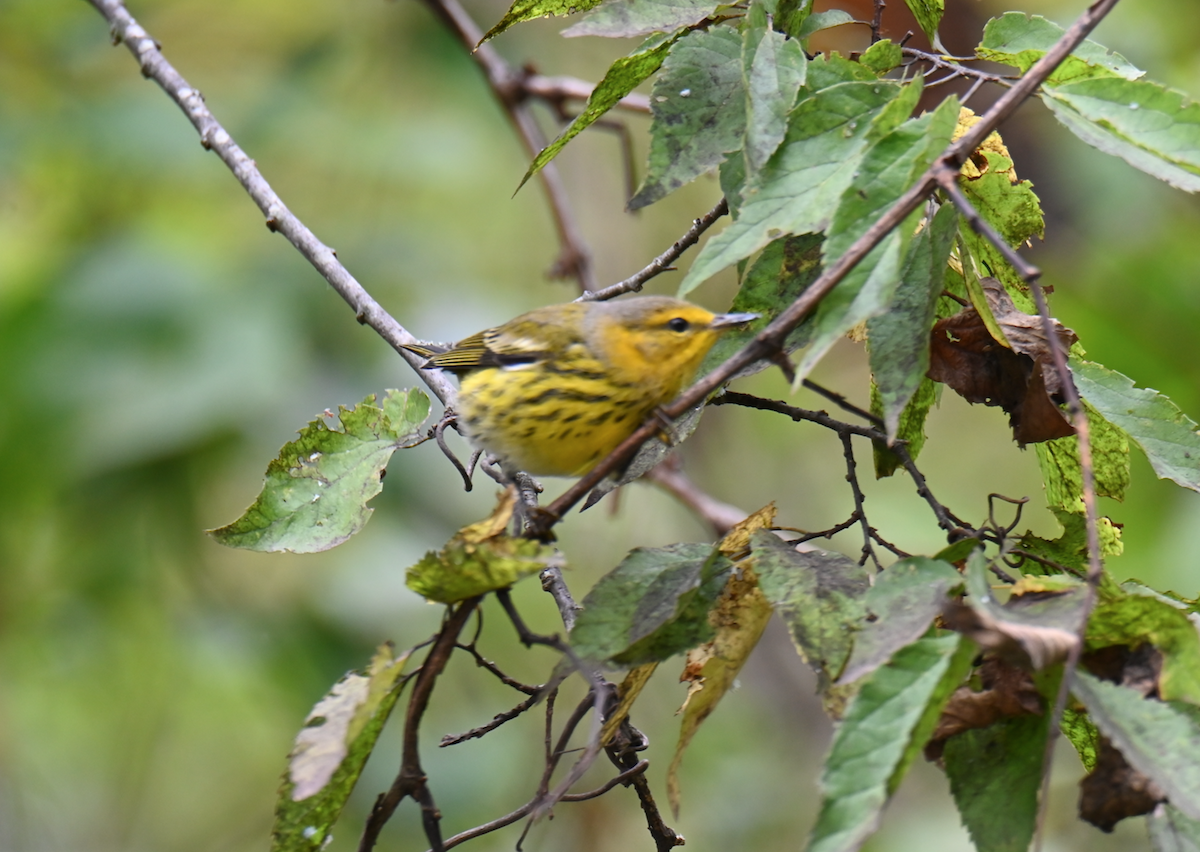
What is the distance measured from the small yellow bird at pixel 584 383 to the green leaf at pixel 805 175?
25.5 inches

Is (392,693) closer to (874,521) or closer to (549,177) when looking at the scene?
(549,177)

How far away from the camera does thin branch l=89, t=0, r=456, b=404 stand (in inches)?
108

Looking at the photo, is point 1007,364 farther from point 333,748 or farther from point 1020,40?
point 333,748

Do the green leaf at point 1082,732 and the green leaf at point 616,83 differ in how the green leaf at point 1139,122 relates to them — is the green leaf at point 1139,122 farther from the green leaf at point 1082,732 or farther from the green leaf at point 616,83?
the green leaf at point 1082,732

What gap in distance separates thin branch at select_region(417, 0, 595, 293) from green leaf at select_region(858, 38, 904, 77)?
199 cm

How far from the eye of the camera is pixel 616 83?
192 cm

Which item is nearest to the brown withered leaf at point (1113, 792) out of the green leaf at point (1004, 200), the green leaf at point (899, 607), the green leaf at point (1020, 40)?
the green leaf at point (899, 607)

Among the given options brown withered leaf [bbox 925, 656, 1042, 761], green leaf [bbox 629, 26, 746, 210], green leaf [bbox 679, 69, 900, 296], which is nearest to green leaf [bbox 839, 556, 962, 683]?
brown withered leaf [bbox 925, 656, 1042, 761]

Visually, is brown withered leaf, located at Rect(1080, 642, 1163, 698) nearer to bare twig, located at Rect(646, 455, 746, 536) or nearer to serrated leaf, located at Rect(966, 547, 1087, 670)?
serrated leaf, located at Rect(966, 547, 1087, 670)

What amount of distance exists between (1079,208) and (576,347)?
3.82 m

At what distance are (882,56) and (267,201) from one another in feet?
5.78

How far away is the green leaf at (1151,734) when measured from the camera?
1243mm

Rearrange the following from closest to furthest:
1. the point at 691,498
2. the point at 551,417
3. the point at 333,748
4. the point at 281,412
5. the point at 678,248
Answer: the point at 333,748
the point at 678,248
the point at 551,417
the point at 691,498
the point at 281,412

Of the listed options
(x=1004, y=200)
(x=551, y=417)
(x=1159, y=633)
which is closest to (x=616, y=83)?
(x=1004, y=200)
